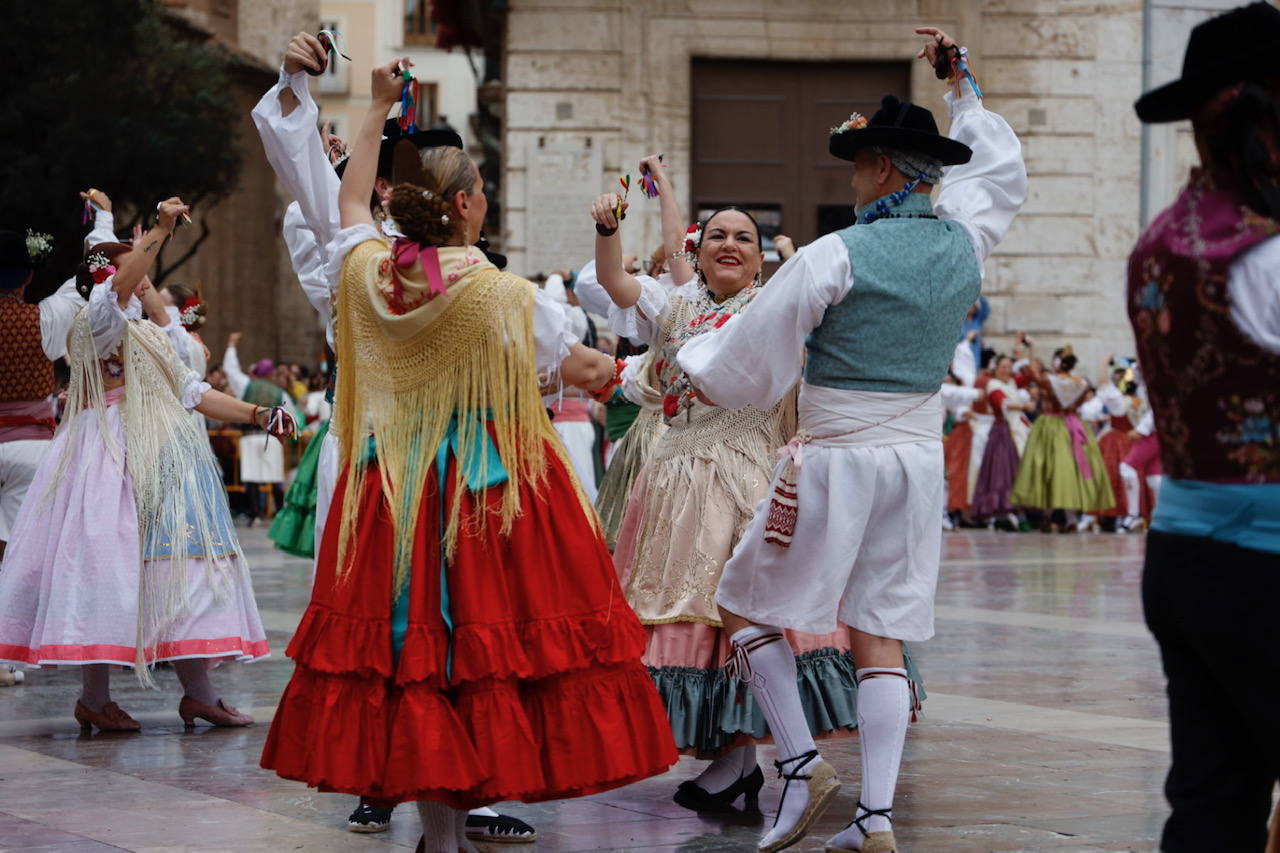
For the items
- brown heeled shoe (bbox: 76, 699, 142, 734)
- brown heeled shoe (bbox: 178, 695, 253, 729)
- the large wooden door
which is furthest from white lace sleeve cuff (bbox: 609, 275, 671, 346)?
the large wooden door

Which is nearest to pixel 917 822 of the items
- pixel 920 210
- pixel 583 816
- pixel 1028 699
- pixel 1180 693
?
pixel 583 816

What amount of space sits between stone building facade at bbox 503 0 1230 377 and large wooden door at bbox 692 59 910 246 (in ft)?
0.46

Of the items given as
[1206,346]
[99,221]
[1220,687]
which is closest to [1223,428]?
[1206,346]

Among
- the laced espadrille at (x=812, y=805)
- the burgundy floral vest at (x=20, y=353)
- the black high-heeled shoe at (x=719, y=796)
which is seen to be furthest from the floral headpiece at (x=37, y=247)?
the laced espadrille at (x=812, y=805)

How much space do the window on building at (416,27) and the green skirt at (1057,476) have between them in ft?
136

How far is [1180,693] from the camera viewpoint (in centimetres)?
336

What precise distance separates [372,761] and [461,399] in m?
0.89

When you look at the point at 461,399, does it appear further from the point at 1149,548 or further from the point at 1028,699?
the point at 1028,699

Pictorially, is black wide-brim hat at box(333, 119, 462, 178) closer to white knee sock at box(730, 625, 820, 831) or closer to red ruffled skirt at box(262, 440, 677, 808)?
red ruffled skirt at box(262, 440, 677, 808)

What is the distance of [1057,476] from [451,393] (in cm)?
1667

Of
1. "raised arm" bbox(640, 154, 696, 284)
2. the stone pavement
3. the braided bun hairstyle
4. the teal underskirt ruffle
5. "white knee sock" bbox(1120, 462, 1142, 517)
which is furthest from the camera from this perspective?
"white knee sock" bbox(1120, 462, 1142, 517)

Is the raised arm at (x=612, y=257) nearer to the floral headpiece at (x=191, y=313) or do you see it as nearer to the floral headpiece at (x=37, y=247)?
the floral headpiece at (x=191, y=313)

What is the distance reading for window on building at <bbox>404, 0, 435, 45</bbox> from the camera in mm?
59250

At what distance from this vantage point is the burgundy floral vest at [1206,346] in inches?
127
